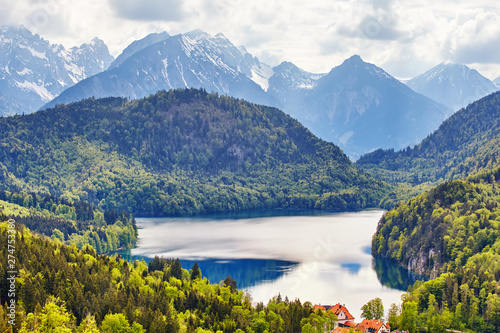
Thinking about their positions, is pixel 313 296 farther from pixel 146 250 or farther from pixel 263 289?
pixel 146 250

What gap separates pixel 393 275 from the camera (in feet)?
440

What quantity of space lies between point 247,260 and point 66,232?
42.4 metres

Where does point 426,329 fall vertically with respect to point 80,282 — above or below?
below

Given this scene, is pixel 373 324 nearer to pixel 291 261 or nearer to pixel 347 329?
pixel 347 329

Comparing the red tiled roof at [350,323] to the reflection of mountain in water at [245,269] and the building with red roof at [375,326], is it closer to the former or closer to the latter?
the building with red roof at [375,326]

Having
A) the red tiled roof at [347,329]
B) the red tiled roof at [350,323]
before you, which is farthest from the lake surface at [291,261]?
the red tiled roof at [347,329]

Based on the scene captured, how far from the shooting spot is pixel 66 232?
15400 cm

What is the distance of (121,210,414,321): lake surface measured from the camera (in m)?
116

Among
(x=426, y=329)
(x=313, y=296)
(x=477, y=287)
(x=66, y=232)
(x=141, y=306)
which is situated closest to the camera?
(x=141, y=306)

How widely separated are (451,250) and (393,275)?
40.4 ft

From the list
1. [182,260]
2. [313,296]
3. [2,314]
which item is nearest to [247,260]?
[182,260]

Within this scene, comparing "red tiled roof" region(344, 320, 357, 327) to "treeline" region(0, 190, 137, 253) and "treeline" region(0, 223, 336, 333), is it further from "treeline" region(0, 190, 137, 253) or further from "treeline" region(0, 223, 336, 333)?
"treeline" region(0, 190, 137, 253)

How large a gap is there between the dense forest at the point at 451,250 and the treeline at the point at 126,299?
18995 millimetres

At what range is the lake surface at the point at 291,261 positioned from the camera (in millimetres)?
116500
